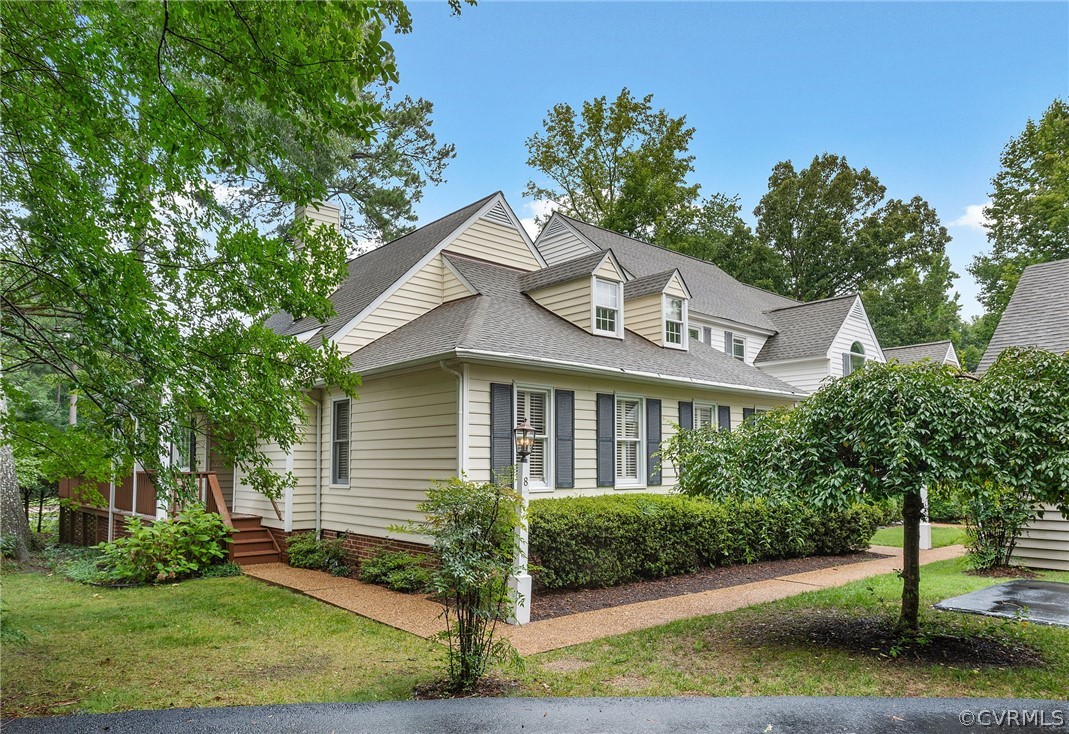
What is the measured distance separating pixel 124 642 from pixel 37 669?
3.18ft

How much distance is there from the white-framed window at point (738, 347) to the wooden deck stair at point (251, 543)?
14.6 metres

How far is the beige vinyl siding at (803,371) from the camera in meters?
20.1

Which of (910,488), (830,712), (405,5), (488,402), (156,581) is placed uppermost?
(405,5)

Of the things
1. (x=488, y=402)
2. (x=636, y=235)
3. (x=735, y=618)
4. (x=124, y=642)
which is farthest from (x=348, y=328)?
(x=636, y=235)

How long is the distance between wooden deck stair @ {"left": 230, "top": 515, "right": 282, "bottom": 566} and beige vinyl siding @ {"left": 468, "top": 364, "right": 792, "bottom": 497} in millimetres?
5143

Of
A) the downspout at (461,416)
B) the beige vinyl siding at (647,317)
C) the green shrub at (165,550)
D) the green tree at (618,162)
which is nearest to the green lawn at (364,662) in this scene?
the green shrub at (165,550)

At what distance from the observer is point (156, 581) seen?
34.3 ft

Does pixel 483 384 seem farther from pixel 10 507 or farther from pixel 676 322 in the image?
pixel 10 507

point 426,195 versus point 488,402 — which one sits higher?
point 426,195

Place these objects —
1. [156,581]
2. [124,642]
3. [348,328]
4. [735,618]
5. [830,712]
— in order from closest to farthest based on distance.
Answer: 1. [830,712]
2. [124,642]
3. [735,618]
4. [156,581]
5. [348,328]

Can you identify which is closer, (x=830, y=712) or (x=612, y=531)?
(x=830, y=712)

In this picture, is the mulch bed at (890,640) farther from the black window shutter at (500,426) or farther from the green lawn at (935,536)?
the green lawn at (935,536)

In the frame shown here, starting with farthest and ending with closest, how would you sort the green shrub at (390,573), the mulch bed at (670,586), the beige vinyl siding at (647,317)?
the beige vinyl siding at (647,317) < the green shrub at (390,573) < the mulch bed at (670,586)

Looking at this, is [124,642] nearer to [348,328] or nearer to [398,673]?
[398,673]
